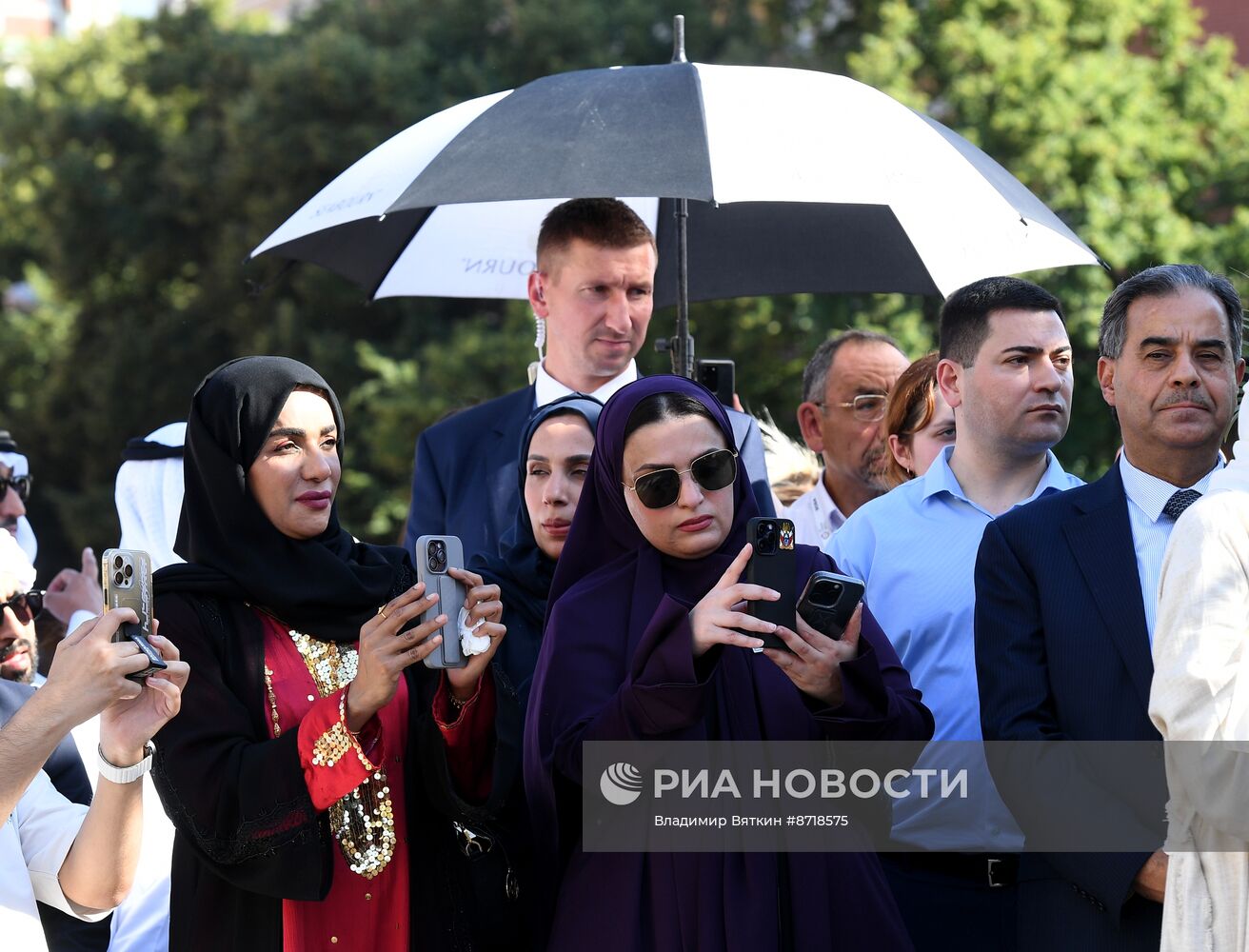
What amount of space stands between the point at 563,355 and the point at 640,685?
197 centimetres

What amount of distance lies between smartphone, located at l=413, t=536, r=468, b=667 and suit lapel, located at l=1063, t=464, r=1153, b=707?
1332 millimetres

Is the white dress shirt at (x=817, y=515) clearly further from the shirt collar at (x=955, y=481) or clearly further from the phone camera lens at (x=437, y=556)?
the phone camera lens at (x=437, y=556)

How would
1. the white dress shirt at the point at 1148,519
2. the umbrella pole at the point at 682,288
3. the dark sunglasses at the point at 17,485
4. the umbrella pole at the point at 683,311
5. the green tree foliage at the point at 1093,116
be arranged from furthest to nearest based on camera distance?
the green tree foliage at the point at 1093,116 < the dark sunglasses at the point at 17,485 < the umbrella pole at the point at 683,311 < the umbrella pole at the point at 682,288 < the white dress shirt at the point at 1148,519

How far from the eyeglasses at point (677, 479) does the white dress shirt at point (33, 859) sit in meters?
1.33

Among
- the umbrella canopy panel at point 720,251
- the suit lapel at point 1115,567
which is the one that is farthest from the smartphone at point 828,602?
the umbrella canopy panel at point 720,251

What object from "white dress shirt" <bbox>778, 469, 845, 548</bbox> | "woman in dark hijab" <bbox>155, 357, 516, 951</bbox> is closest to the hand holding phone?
"woman in dark hijab" <bbox>155, 357, 516, 951</bbox>

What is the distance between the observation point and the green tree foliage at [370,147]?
1375cm

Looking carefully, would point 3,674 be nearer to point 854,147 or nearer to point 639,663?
point 639,663

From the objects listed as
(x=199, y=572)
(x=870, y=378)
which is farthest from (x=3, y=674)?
(x=870, y=378)

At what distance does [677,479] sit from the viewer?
3.48 meters

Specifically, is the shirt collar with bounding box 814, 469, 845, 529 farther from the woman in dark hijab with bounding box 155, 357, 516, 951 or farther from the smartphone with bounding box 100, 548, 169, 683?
the smartphone with bounding box 100, 548, 169, 683

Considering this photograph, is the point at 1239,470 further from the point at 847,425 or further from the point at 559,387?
the point at 847,425

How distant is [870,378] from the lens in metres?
5.81

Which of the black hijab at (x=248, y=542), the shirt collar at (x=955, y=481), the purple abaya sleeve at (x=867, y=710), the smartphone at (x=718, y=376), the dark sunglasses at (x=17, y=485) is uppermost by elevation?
the smartphone at (x=718, y=376)
